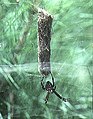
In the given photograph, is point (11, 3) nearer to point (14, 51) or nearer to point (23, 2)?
point (23, 2)

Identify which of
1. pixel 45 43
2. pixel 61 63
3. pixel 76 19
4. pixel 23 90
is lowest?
pixel 23 90

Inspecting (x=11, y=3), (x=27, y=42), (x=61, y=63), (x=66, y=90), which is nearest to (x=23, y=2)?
(x=11, y=3)


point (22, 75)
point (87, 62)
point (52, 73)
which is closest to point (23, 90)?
point (22, 75)

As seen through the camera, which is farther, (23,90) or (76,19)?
(23,90)

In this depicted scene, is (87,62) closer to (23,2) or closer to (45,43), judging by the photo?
(45,43)

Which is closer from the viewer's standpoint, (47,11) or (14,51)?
(47,11)

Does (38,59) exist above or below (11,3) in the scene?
below
